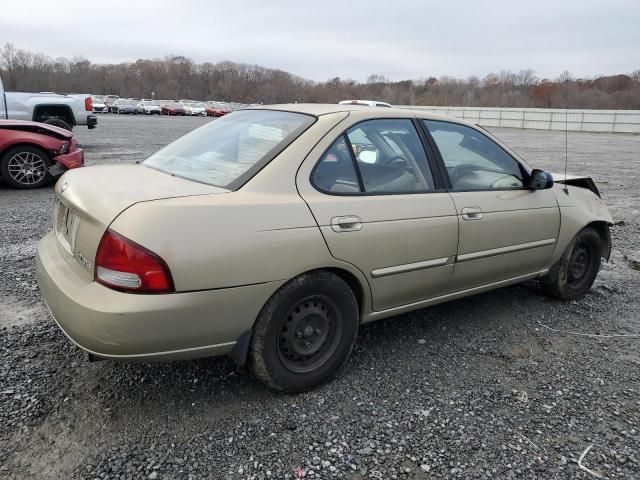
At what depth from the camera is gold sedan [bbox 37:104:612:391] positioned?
92.7 inches

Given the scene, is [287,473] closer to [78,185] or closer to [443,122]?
[78,185]

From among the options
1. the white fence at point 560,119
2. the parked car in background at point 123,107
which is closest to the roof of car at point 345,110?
the white fence at point 560,119

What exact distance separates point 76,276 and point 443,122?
8.32ft

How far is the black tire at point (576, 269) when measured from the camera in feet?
14.0

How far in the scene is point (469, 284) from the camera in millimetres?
3578

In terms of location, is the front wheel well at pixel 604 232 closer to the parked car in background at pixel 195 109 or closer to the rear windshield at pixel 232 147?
the rear windshield at pixel 232 147

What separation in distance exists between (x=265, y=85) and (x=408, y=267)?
395 feet

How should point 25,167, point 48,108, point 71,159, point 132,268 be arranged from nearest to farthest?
point 132,268 → point 25,167 → point 71,159 → point 48,108

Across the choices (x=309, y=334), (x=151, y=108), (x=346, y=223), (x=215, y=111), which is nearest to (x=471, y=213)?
(x=346, y=223)

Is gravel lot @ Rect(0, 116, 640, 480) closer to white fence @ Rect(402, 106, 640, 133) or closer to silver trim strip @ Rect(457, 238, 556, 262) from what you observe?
silver trim strip @ Rect(457, 238, 556, 262)

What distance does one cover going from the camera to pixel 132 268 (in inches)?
90.8

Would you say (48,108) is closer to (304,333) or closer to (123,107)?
(304,333)

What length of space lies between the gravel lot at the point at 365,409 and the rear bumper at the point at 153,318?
16.6 inches

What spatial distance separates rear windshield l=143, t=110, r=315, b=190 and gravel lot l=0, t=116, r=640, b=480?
1.16 m
